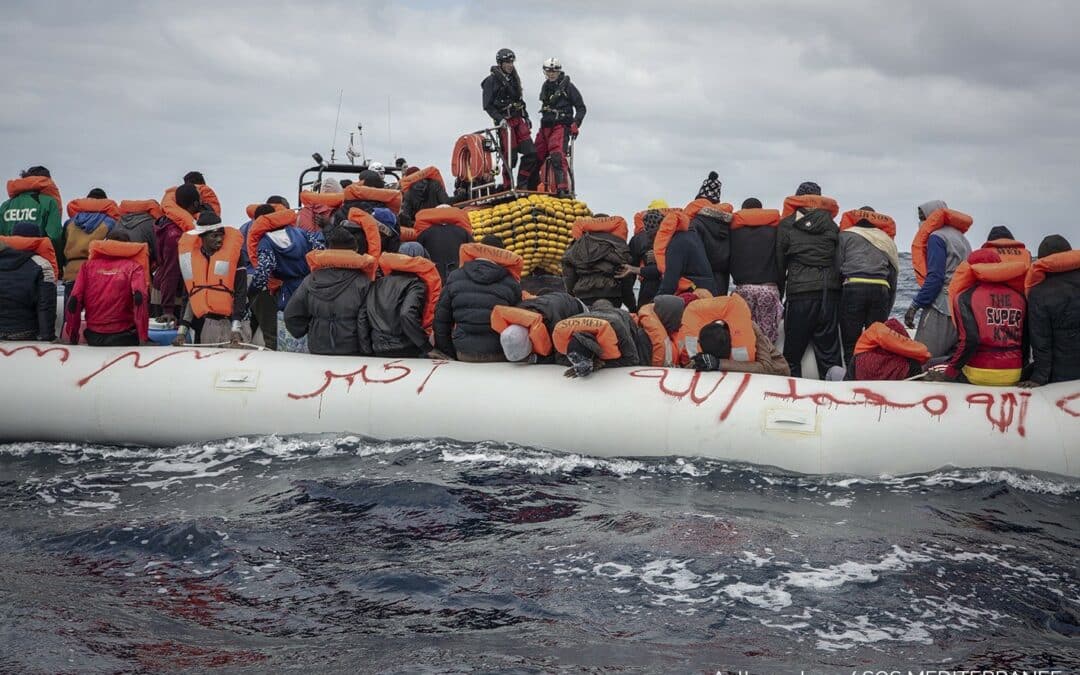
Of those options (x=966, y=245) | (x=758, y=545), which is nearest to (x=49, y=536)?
(x=758, y=545)

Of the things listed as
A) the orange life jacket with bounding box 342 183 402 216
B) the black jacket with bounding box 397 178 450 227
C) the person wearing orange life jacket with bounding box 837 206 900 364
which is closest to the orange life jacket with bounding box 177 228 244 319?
the orange life jacket with bounding box 342 183 402 216

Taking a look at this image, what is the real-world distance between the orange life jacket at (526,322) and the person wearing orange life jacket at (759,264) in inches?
77.4

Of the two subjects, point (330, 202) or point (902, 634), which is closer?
point (902, 634)

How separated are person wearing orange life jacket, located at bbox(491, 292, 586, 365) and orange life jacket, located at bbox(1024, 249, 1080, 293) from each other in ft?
9.22

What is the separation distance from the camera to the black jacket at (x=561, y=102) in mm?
11617

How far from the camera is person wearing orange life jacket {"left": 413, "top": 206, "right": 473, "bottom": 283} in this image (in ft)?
30.9

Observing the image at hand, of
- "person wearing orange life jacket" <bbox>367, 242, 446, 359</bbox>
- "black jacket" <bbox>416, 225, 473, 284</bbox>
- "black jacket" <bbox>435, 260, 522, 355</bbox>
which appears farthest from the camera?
"black jacket" <bbox>416, 225, 473, 284</bbox>

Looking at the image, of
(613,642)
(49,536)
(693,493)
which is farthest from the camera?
(693,493)

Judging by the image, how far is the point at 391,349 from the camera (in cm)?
782

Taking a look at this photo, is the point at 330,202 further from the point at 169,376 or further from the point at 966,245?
the point at 966,245

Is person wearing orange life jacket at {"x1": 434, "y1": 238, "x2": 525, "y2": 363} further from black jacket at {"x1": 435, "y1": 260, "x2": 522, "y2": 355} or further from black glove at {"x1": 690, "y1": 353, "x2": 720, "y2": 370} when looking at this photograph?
black glove at {"x1": 690, "y1": 353, "x2": 720, "y2": 370}

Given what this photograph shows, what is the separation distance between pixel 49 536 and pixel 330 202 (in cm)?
442

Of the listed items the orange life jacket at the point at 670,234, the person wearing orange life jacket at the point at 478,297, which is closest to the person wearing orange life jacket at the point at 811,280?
the orange life jacket at the point at 670,234

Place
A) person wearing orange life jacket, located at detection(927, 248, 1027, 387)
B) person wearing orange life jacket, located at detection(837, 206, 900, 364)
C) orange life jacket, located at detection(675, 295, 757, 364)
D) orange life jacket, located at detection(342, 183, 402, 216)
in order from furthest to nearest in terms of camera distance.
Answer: orange life jacket, located at detection(342, 183, 402, 216), person wearing orange life jacket, located at detection(837, 206, 900, 364), orange life jacket, located at detection(675, 295, 757, 364), person wearing orange life jacket, located at detection(927, 248, 1027, 387)
